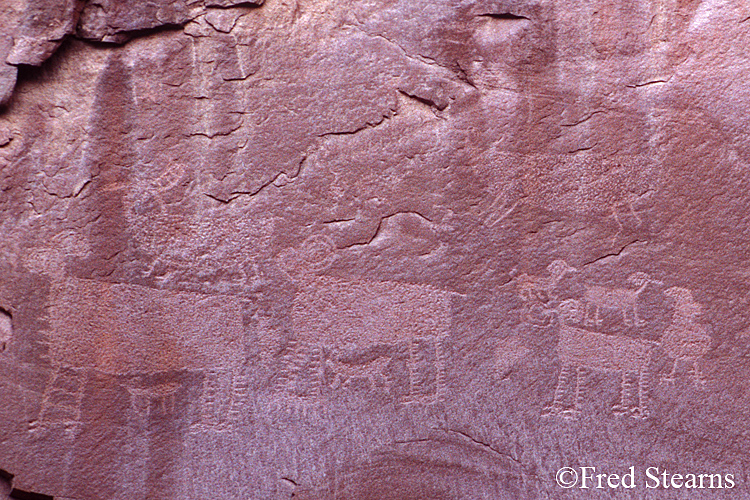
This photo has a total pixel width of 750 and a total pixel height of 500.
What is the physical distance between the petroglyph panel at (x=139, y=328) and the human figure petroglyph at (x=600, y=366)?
1.40m

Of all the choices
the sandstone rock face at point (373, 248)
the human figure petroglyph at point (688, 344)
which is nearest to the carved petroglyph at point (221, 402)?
the sandstone rock face at point (373, 248)

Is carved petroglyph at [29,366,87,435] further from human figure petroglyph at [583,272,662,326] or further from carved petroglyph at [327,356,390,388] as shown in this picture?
human figure petroglyph at [583,272,662,326]

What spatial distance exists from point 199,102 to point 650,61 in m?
1.97

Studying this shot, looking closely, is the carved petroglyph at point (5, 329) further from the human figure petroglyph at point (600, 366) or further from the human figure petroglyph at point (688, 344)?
the human figure petroglyph at point (688, 344)

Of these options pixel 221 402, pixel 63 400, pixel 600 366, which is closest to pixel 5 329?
pixel 63 400

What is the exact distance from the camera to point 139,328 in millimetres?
2775

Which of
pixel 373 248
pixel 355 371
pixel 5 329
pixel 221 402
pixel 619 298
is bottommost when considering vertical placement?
pixel 221 402

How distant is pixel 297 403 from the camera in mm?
2830

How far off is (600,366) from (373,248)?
43.7 inches

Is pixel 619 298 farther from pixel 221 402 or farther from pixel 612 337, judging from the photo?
pixel 221 402

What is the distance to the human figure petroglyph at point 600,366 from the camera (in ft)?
9.43

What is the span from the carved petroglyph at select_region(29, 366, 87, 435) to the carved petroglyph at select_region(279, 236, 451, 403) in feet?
2.75

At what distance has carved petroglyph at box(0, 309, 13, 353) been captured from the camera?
274cm

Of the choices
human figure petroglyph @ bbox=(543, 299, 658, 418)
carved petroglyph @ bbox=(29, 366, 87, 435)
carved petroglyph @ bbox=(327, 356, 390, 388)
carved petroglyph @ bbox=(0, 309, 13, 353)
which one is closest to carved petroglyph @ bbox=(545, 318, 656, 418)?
human figure petroglyph @ bbox=(543, 299, 658, 418)
